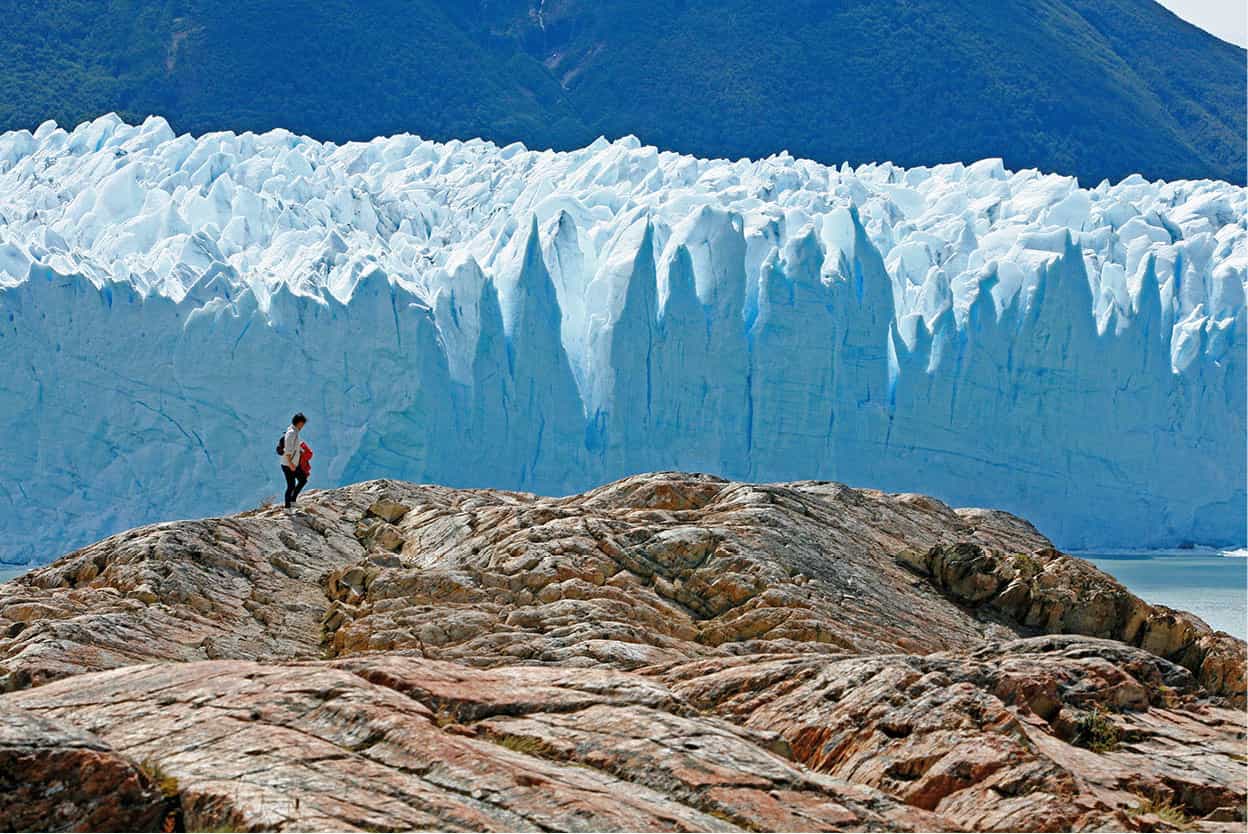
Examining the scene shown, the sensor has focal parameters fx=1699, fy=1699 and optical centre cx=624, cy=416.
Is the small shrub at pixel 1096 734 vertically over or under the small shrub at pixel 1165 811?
over

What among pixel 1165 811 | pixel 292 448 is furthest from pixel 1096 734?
pixel 292 448

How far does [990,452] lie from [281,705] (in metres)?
25.4

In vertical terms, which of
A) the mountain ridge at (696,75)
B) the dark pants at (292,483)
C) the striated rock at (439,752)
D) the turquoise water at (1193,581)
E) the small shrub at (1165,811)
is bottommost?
the turquoise water at (1193,581)

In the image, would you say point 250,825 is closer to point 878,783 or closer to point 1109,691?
point 878,783

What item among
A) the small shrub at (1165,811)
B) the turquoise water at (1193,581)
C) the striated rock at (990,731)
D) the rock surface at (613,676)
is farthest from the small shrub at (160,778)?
the turquoise water at (1193,581)

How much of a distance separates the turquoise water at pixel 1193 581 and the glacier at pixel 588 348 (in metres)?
0.70

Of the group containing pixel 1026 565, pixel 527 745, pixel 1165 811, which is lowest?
pixel 527 745

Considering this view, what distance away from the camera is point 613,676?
5.28m

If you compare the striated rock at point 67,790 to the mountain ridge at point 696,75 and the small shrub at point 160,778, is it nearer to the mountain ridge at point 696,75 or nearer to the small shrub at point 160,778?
the small shrub at point 160,778

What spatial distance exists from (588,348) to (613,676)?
23077 millimetres

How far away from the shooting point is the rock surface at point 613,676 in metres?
4.25

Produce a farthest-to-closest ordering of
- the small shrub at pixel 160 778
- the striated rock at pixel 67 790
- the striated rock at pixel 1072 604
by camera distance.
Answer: the striated rock at pixel 1072 604 → the small shrub at pixel 160 778 → the striated rock at pixel 67 790

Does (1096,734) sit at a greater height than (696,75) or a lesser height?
lesser

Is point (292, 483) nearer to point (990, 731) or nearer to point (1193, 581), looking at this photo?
point (990, 731)
